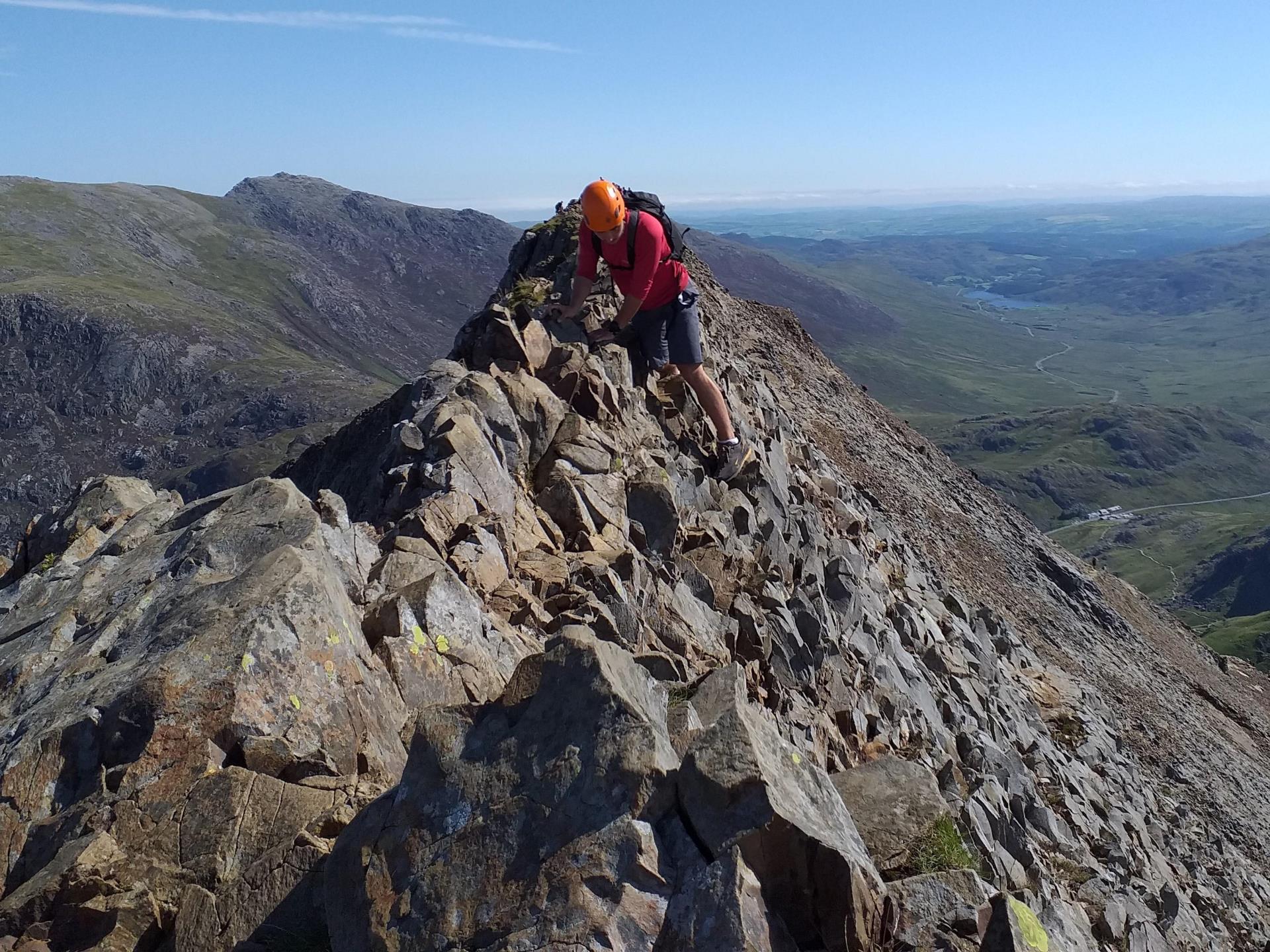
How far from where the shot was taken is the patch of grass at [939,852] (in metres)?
9.54

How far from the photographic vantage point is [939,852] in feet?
31.7

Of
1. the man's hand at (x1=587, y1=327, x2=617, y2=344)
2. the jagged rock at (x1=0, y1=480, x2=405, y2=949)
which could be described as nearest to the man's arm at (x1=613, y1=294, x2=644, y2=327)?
the man's hand at (x1=587, y1=327, x2=617, y2=344)

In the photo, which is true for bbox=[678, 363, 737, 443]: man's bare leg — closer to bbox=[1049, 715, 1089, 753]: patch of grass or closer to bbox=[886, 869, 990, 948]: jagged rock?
bbox=[886, 869, 990, 948]: jagged rock

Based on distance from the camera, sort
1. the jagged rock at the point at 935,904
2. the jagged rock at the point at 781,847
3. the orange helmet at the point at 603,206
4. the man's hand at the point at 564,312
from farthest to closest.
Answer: the man's hand at the point at 564,312 → the orange helmet at the point at 603,206 → the jagged rock at the point at 935,904 → the jagged rock at the point at 781,847

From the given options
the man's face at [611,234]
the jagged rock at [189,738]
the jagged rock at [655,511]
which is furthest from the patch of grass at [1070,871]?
the man's face at [611,234]

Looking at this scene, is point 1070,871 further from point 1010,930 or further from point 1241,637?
point 1241,637

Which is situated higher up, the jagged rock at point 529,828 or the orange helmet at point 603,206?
the orange helmet at point 603,206

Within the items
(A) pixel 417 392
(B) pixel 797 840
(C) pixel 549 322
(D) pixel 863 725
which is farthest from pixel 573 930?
(C) pixel 549 322

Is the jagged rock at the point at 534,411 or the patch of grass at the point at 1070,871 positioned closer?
the patch of grass at the point at 1070,871

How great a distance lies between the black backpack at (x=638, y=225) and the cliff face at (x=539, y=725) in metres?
4.08

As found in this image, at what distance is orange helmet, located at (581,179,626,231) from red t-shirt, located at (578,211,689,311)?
67cm

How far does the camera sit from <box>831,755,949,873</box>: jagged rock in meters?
9.82

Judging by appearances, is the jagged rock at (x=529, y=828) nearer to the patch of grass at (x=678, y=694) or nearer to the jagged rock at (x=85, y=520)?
the patch of grass at (x=678, y=694)

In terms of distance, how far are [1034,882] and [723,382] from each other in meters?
19.1
